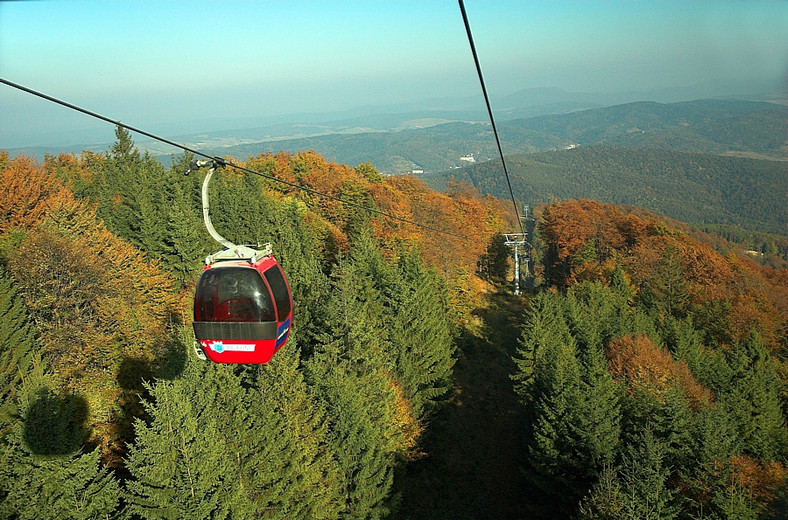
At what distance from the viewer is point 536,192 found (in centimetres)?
18762

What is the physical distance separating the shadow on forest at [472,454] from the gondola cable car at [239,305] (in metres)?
17.5

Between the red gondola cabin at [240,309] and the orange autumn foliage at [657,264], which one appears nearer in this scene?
the red gondola cabin at [240,309]

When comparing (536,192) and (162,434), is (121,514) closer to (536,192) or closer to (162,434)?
(162,434)

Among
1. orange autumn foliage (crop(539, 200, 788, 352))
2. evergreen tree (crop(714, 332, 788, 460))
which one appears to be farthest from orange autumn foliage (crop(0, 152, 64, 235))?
orange autumn foliage (crop(539, 200, 788, 352))

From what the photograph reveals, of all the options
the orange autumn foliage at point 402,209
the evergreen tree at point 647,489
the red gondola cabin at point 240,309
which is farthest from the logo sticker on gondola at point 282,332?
the orange autumn foliage at point 402,209

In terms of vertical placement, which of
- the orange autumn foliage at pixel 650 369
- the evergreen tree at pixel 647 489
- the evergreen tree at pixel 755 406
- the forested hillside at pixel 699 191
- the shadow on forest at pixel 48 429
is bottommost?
the forested hillside at pixel 699 191

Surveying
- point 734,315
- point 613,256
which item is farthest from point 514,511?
point 613,256

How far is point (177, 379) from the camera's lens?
16156 mm

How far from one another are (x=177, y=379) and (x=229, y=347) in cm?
841

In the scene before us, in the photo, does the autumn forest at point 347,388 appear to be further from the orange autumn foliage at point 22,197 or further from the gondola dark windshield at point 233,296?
the gondola dark windshield at point 233,296

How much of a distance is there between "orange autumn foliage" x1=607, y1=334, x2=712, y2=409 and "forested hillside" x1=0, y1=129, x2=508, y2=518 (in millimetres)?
10531

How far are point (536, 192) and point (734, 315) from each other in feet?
497

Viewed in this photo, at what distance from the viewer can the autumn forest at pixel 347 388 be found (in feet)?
46.9

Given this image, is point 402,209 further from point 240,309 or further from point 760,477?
point 240,309
